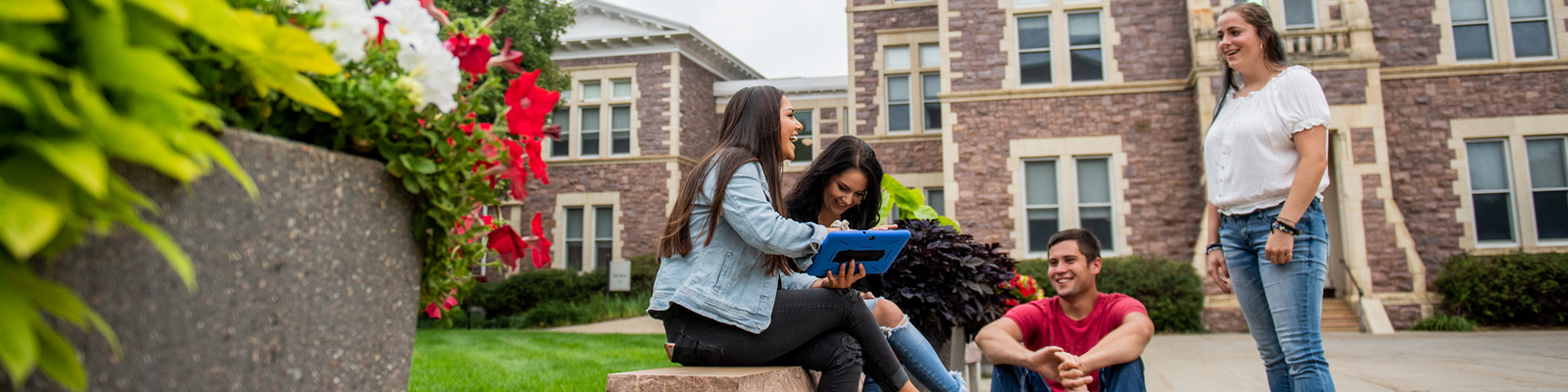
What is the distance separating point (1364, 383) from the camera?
4828mm

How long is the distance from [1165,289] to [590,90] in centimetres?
1176

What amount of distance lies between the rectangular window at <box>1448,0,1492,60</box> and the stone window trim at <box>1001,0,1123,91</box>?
14.3ft

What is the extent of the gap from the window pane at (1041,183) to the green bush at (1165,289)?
158cm

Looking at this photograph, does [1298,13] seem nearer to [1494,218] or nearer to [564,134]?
[1494,218]

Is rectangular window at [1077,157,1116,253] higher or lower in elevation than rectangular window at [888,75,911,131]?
lower

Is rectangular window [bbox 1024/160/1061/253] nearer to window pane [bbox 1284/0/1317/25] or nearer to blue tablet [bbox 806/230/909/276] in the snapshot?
window pane [bbox 1284/0/1317/25]

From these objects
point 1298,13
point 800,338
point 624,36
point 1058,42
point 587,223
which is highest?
point 624,36

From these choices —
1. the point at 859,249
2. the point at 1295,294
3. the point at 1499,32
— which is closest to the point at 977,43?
the point at 1499,32

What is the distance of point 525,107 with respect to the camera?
4.16 feet

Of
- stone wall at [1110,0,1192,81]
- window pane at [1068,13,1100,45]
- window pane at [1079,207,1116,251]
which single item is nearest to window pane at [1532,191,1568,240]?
stone wall at [1110,0,1192,81]

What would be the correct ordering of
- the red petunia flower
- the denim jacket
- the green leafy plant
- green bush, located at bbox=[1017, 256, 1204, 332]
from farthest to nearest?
1. green bush, located at bbox=[1017, 256, 1204, 332]
2. the denim jacket
3. the red petunia flower
4. the green leafy plant

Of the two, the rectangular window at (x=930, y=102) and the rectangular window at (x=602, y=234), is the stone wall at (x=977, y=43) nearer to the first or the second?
the rectangular window at (x=930, y=102)

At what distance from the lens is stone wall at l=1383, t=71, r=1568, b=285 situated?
10742 millimetres

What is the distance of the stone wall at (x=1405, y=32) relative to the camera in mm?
11125
